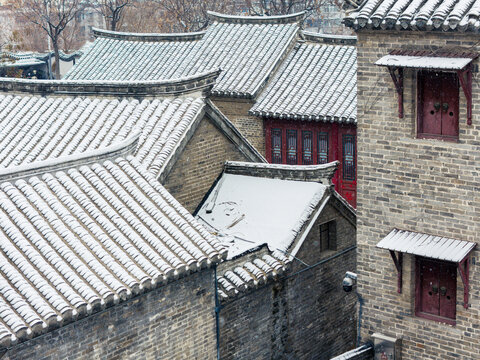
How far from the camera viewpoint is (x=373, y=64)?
1352cm

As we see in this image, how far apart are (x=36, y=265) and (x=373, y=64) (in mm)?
5971

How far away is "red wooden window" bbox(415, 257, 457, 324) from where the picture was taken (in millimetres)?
13477

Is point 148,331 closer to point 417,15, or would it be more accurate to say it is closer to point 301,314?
point 301,314

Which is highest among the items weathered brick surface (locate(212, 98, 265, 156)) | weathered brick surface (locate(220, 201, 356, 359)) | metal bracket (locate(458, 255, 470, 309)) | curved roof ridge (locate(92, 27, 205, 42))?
curved roof ridge (locate(92, 27, 205, 42))

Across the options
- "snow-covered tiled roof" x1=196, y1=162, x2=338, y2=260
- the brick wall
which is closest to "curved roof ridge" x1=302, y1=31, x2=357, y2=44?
"snow-covered tiled roof" x1=196, y1=162, x2=338, y2=260

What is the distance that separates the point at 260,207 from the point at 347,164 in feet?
24.0

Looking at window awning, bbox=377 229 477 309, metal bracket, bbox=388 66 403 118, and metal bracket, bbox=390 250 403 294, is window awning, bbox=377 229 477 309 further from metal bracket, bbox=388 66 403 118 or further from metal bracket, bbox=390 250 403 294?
metal bracket, bbox=388 66 403 118

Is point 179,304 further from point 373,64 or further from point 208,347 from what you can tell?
point 373,64

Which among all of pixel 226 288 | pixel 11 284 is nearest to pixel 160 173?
pixel 226 288

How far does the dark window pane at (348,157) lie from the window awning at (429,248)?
10301mm

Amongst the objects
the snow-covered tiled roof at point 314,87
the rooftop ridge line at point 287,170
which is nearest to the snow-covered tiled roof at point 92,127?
the rooftop ridge line at point 287,170

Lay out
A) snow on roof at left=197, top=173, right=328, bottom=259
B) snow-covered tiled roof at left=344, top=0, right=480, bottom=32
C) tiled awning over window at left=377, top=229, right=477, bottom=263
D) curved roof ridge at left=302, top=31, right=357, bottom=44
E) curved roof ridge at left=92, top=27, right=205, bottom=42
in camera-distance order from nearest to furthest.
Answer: snow-covered tiled roof at left=344, top=0, right=480, bottom=32
tiled awning over window at left=377, top=229, right=477, bottom=263
snow on roof at left=197, top=173, right=328, bottom=259
curved roof ridge at left=302, top=31, right=357, bottom=44
curved roof ridge at left=92, top=27, right=205, bottom=42

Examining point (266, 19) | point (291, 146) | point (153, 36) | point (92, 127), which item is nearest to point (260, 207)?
point (92, 127)

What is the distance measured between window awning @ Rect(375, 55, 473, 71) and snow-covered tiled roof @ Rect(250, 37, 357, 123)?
9.98 meters
